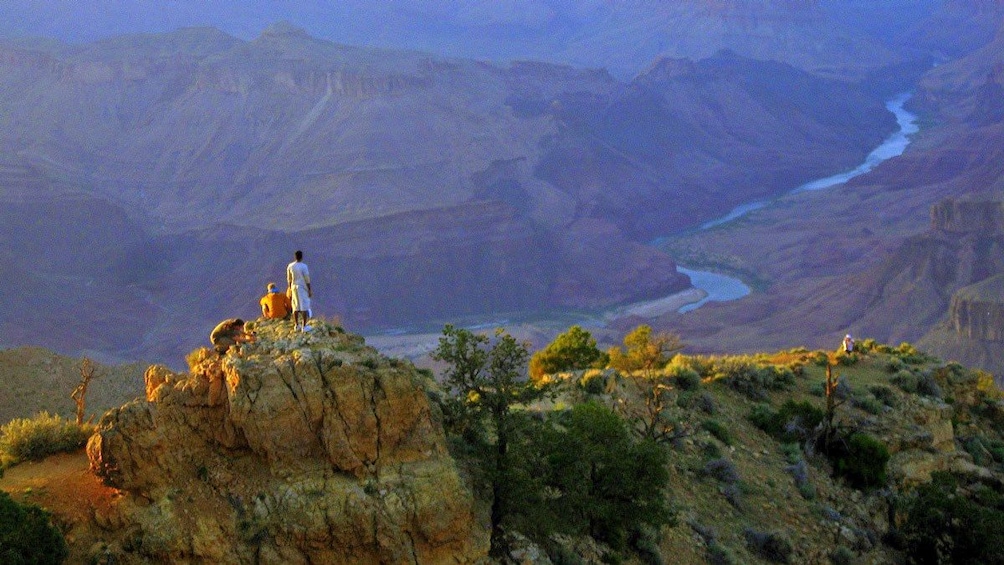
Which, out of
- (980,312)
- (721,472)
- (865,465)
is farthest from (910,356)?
(980,312)

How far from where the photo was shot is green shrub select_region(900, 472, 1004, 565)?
746 inches

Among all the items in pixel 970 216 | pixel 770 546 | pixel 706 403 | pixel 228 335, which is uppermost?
pixel 970 216

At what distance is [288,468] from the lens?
1220 cm

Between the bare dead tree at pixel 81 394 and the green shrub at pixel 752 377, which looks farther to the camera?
the green shrub at pixel 752 377

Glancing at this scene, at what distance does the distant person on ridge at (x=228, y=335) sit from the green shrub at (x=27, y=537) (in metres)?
3.13

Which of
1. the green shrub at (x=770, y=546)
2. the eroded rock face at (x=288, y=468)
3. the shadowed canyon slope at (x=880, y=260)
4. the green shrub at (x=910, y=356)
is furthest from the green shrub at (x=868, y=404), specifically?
the shadowed canyon slope at (x=880, y=260)

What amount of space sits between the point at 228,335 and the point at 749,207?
471ft

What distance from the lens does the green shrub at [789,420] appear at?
2316cm

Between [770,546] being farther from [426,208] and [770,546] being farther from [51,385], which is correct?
[426,208]

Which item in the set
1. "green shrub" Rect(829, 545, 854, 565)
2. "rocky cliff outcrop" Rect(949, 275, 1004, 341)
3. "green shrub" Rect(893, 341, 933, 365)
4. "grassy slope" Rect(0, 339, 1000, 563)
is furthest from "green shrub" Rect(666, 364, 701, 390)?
"rocky cliff outcrop" Rect(949, 275, 1004, 341)

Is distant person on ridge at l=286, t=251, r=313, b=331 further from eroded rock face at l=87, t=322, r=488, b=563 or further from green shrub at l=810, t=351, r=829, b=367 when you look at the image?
green shrub at l=810, t=351, r=829, b=367

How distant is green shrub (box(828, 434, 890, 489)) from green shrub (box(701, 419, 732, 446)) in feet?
8.19

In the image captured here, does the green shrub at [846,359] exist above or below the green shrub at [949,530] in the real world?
above

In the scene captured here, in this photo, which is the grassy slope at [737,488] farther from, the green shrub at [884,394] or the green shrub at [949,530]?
the green shrub at [949,530]
